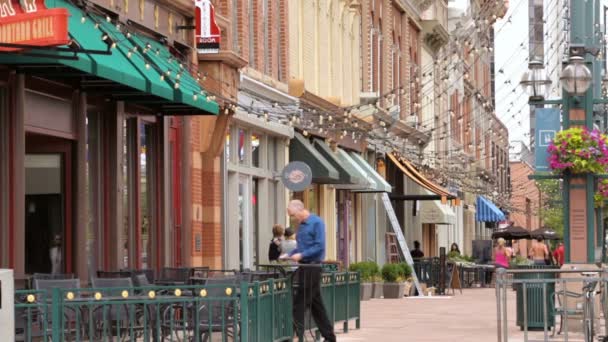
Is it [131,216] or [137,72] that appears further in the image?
[131,216]

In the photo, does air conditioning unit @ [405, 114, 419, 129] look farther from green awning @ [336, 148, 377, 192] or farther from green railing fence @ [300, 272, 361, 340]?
green railing fence @ [300, 272, 361, 340]

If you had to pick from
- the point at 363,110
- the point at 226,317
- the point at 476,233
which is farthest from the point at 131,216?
the point at 476,233

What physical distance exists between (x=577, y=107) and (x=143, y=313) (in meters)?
11.2

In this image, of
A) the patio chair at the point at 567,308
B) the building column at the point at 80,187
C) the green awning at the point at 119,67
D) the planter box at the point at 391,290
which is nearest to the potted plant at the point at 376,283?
the planter box at the point at 391,290

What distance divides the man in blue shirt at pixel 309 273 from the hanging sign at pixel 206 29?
7.81 m

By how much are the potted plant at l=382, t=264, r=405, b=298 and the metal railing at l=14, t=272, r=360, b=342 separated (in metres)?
22.5

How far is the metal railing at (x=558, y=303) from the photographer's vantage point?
18.3m

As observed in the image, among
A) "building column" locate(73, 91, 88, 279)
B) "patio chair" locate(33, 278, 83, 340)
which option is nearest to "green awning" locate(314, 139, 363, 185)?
"building column" locate(73, 91, 88, 279)

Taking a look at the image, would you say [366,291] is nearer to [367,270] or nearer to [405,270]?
[367,270]

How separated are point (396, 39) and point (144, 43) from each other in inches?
1152

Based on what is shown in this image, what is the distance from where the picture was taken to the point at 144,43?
75.2 ft

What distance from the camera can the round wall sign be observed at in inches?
1230

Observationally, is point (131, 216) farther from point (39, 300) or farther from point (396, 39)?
point (396, 39)

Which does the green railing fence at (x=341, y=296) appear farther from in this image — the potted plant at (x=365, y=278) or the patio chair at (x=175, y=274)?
the potted plant at (x=365, y=278)
